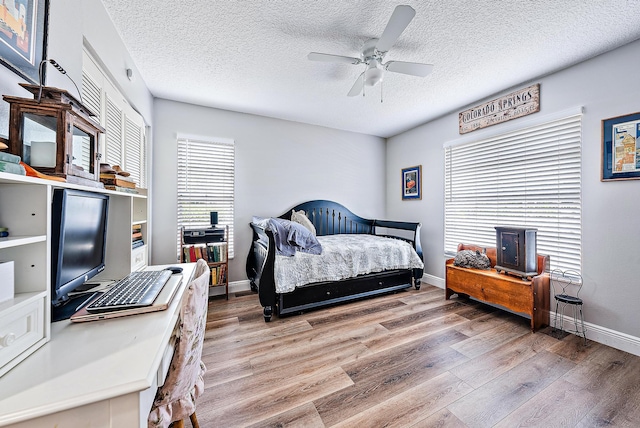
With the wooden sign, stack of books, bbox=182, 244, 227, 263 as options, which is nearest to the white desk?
stack of books, bbox=182, 244, 227, 263

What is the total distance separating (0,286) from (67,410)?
0.41 metres

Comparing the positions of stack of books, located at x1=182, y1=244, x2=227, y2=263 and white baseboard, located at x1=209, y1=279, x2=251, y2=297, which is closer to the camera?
stack of books, located at x1=182, y1=244, x2=227, y2=263

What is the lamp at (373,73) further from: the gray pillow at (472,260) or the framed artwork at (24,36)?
the gray pillow at (472,260)

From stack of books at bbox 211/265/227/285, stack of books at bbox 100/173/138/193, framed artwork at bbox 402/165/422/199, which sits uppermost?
framed artwork at bbox 402/165/422/199

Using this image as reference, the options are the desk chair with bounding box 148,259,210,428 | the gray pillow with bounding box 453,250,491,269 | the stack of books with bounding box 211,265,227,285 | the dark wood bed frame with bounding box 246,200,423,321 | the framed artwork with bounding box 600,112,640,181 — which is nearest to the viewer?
the desk chair with bounding box 148,259,210,428

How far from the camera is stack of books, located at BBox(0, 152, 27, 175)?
2.20 feet

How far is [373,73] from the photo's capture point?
6.79 feet

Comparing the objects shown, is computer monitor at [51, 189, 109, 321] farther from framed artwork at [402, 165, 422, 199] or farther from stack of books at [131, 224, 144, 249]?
framed artwork at [402, 165, 422, 199]

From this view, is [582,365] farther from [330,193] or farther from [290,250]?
[330,193]

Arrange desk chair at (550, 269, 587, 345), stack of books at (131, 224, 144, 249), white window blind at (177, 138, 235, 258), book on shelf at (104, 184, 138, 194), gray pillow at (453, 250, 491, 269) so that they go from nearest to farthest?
1. book on shelf at (104, 184, 138, 194)
2. stack of books at (131, 224, 144, 249)
3. desk chair at (550, 269, 587, 345)
4. gray pillow at (453, 250, 491, 269)
5. white window blind at (177, 138, 235, 258)

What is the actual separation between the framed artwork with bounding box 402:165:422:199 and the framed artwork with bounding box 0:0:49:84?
13.4 feet

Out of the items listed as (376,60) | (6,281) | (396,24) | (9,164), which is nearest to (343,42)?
(376,60)

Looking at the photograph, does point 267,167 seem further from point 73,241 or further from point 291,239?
point 73,241

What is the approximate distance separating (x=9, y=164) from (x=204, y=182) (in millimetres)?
2799
